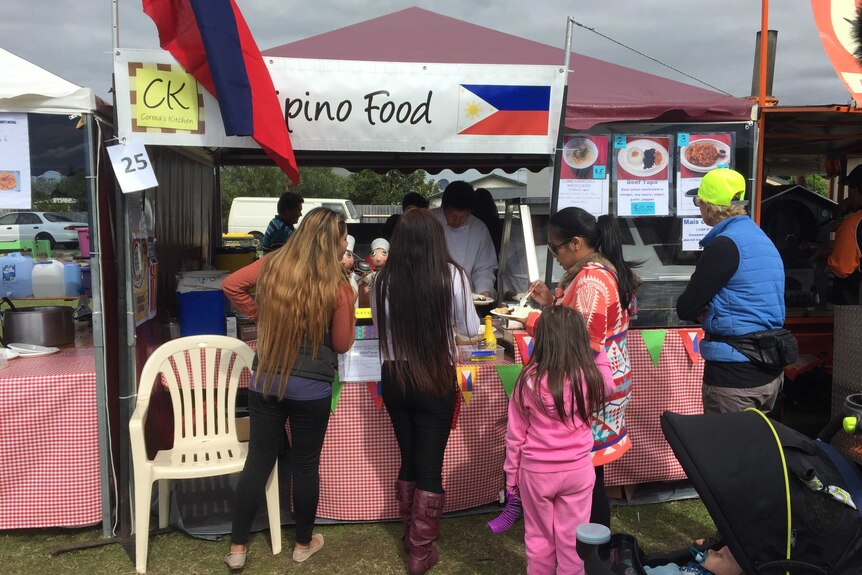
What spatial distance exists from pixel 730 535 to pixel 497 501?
215 cm

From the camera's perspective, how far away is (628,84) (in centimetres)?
459

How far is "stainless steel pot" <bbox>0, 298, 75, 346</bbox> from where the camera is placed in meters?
4.05

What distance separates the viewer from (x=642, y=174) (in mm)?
4215

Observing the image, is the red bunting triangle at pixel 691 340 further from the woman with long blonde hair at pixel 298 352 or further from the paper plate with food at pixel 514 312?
the woman with long blonde hair at pixel 298 352

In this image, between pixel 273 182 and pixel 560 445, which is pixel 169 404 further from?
pixel 273 182

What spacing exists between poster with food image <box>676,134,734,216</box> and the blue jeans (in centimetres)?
257

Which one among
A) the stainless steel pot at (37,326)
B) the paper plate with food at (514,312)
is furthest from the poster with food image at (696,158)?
the stainless steel pot at (37,326)

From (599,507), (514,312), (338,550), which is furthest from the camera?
(514,312)

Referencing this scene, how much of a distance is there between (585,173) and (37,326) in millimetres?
3427

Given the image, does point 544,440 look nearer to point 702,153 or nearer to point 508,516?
point 508,516

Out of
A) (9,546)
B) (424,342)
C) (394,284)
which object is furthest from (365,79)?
(9,546)

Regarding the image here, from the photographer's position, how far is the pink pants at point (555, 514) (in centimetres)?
266

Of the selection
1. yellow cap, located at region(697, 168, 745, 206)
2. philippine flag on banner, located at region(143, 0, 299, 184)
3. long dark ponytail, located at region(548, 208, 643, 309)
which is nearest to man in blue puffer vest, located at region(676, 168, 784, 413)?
yellow cap, located at region(697, 168, 745, 206)

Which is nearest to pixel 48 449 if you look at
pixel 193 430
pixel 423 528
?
pixel 193 430
